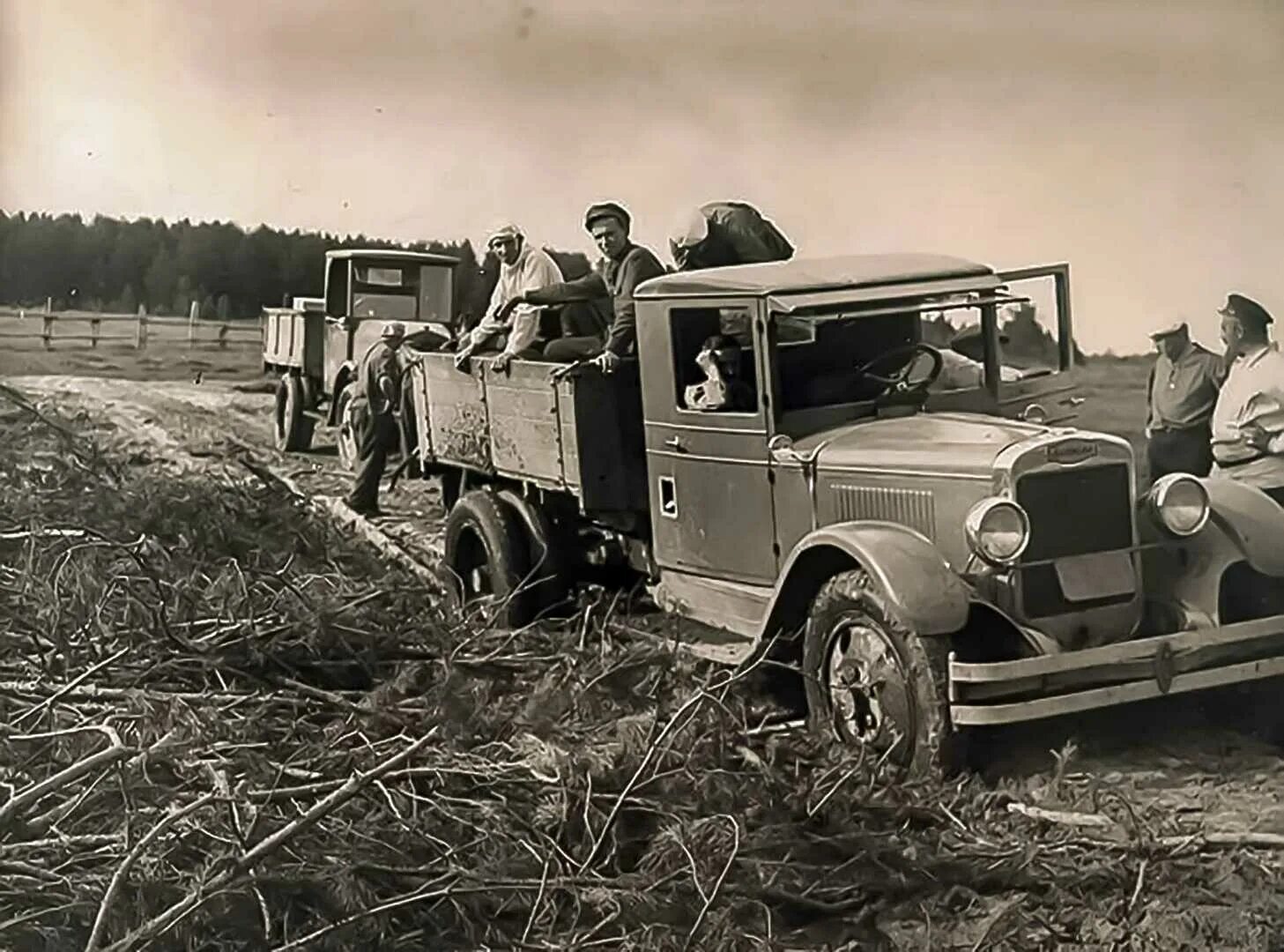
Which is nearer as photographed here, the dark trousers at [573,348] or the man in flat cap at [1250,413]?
the man in flat cap at [1250,413]

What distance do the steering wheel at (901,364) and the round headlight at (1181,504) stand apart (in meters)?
0.35

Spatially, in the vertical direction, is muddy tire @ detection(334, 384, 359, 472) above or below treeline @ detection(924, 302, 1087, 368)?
below

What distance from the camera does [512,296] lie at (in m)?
1.84

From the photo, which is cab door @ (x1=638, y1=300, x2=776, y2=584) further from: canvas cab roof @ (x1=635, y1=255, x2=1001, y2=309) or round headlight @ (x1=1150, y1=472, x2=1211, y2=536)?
round headlight @ (x1=1150, y1=472, x2=1211, y2=536)

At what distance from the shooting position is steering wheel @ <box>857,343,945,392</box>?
1.85 metres

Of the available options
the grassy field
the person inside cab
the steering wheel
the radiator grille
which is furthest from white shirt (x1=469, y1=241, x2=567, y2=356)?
the radiator grille

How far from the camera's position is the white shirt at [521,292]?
1773 millimetres

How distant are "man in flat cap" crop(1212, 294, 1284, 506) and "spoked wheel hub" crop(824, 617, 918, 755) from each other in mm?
536

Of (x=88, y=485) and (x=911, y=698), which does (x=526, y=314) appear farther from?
(x=911, y=698)

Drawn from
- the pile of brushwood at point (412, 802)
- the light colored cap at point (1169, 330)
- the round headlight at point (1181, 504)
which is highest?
the light colored cap at point (1169, 330)

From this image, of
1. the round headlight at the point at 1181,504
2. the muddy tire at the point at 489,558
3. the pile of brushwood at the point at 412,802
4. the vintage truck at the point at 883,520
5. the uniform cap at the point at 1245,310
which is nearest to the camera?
the pile of brushwood at the point at 412,802

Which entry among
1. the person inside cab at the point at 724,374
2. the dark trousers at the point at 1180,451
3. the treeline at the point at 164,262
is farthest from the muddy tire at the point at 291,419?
the dark trousers at the point at 1180,451

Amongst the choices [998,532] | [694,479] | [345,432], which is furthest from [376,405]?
[998,532]

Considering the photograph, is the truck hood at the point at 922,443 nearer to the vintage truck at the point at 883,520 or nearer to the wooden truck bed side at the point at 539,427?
the vintage truck at the point at 883,520
